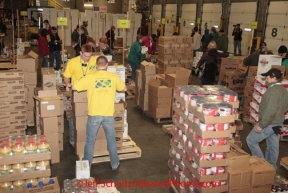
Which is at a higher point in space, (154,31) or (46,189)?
(154,31)

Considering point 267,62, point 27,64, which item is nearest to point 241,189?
point 267,62

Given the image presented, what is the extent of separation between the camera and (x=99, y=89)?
4.53 meters

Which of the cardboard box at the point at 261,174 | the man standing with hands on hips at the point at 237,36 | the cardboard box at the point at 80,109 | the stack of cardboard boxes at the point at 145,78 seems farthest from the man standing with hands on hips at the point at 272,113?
the man standing with hands on hips at the point at 237,36

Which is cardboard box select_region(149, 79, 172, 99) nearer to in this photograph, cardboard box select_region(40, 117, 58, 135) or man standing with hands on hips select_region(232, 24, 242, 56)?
cardboard box select_region(40, 117, 58, 135)

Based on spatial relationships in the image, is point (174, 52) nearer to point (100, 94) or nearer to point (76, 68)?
point (76, 68)

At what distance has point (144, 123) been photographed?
7.50 metres

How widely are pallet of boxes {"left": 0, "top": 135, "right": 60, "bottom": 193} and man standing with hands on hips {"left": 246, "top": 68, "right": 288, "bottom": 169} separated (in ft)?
10.0

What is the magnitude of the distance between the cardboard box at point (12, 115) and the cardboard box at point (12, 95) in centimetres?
26

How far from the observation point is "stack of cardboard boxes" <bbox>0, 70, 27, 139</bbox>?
18.8ft

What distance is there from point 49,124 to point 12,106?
3.75 feet

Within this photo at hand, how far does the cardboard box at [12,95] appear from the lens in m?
5.71

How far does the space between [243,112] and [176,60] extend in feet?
12.8

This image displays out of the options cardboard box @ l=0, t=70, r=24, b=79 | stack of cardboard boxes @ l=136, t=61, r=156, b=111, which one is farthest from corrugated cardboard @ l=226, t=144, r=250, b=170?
cardboard box @ l=0, t=70, r=24, b=79

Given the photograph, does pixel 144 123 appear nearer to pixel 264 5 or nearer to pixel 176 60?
pixel 176 60
